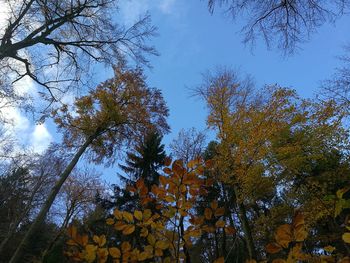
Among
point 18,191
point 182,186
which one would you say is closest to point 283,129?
point 182,186

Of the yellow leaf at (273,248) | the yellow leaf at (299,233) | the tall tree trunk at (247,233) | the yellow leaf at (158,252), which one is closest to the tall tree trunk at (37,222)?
the tall tree trunk at (247,233)

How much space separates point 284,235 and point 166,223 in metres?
0.74

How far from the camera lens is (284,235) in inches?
61.0

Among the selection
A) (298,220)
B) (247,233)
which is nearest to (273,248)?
(298,220)

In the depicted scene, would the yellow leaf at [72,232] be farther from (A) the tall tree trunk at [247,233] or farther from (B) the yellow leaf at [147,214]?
(A) the tall tree trunk at [247,233]

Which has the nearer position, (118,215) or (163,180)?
(118,215)

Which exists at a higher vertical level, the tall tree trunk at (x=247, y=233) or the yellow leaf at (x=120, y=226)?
the tall tree trunk at (x=247, y=233)

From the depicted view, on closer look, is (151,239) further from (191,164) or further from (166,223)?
(191,164)

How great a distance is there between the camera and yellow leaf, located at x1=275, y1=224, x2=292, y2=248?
5.04ft

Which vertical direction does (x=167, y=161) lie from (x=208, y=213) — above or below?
above

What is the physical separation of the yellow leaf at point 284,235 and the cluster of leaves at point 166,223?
36 centimetres

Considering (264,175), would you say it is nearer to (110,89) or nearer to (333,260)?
(110,89)

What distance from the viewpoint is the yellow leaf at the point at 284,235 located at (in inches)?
60.4

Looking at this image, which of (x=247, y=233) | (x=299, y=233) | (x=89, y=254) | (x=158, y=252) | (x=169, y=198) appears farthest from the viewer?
(x=247, y=233)
